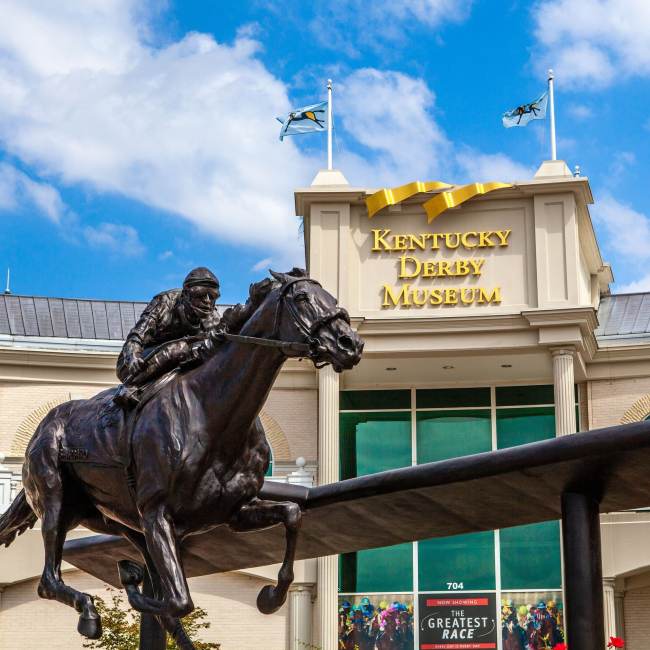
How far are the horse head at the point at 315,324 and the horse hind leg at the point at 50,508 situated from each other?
1917mm

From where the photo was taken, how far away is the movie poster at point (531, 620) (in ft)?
99.7

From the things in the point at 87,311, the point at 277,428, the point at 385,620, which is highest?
the point at 87,311

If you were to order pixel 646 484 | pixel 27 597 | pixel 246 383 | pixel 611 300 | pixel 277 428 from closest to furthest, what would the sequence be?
pixel 246 383 → pixel 646 484 → pixel 27 597 → pixel 277 428 → pixel 611 300

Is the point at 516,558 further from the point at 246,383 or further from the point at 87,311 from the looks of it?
the point at 246,383

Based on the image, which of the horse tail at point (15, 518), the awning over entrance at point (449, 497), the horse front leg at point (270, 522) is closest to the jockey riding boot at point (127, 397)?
the horse front leg at point (270, 522)

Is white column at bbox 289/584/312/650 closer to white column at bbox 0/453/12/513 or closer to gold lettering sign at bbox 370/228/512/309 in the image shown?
white column at bbox 0/453/12/513

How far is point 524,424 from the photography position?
32.8 meters

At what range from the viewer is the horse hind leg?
713cm

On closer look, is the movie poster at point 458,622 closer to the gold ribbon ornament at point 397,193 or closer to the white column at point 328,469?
the white column at point 328,469

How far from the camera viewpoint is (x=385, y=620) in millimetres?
31391

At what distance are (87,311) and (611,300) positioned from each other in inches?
627

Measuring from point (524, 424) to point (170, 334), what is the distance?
26133 mm

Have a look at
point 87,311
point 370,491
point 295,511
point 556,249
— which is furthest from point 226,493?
point 87,311

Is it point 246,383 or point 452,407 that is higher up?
point 452,407
